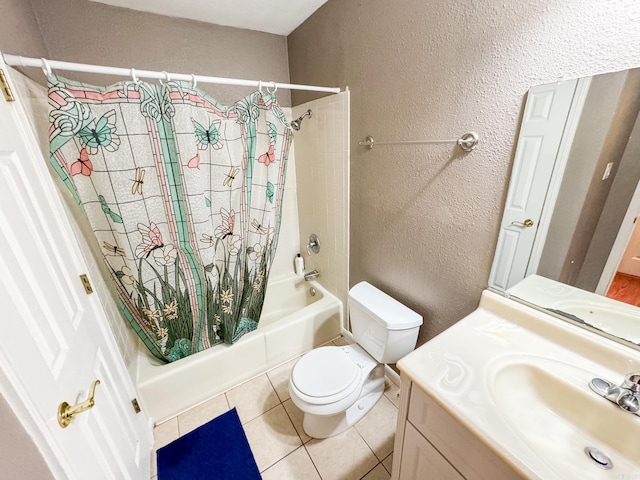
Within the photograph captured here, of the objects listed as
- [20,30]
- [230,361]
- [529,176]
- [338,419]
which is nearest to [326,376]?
[338,419]

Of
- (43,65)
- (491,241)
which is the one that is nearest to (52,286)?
(43,65)

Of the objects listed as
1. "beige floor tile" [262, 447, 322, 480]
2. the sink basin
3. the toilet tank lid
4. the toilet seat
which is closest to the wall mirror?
the sink basin

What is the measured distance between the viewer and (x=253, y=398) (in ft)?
5.36

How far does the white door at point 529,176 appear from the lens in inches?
31.7

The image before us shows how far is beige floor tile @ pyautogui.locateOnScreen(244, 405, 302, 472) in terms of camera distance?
1333mm

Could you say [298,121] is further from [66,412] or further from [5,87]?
[66,412]

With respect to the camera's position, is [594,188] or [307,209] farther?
[307,209]

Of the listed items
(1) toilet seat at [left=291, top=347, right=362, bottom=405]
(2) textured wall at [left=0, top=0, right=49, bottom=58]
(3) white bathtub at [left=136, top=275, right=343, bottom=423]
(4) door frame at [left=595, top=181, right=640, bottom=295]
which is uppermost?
(2) textured wall at [left=0, top=0, right=49, bottom=58]

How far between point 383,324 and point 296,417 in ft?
2.58

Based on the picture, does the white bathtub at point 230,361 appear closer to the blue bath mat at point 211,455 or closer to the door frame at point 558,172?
the blue bath mat at point 211,455

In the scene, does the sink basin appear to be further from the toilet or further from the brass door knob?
the brass door knob

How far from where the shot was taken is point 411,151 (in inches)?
48.4

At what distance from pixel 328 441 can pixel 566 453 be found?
3.53ft

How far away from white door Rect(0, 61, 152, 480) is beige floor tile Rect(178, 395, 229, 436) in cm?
40
